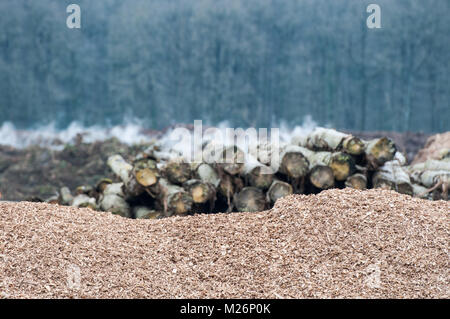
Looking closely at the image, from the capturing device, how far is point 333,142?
288 inches

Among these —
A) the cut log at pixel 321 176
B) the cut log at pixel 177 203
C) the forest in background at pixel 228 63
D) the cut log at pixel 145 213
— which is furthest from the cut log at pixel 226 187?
the forest in background at pixel 228 63

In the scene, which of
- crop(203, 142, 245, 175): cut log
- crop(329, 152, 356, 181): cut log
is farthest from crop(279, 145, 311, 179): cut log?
crop(203, 142, 245, 175): cut log

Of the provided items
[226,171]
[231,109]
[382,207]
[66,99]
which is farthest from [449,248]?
[66,99]

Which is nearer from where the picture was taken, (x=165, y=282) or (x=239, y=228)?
(x=165, y=282)

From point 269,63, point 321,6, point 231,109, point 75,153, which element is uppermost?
point 321,6

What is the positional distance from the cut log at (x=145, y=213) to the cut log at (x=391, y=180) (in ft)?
10.0

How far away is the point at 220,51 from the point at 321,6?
2.90 m

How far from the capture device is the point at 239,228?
522 centimetres

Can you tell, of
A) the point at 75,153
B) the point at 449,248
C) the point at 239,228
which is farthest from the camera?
the point at 75,153

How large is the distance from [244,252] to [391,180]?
10.4ft

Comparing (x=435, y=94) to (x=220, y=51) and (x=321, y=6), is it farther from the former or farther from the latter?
(x=220, y=51)

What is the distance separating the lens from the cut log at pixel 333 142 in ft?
23.3

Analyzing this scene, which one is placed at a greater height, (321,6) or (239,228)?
(321,6)

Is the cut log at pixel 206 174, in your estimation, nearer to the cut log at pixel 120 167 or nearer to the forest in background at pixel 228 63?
the cut log at pixel 120 167
